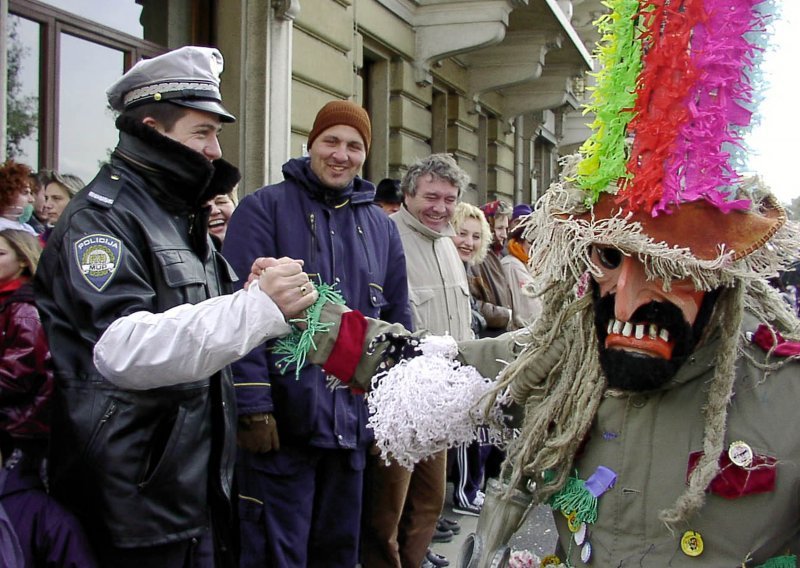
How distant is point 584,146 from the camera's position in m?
1.83

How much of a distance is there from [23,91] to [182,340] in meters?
3.73

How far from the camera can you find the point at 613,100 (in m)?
1.76

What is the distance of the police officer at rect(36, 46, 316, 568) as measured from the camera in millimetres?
1879

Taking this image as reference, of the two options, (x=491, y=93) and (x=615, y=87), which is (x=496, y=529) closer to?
(x=615, y=87)

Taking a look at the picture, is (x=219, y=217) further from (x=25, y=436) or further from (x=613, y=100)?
(x=613, y=100)

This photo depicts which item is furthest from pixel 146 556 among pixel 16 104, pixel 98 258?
pixel 16 104

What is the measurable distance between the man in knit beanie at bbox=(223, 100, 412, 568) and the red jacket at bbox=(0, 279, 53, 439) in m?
0.67

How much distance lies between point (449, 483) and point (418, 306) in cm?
221

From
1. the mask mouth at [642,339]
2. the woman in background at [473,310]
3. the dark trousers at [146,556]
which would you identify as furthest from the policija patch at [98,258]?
the woman in background at [473,310]

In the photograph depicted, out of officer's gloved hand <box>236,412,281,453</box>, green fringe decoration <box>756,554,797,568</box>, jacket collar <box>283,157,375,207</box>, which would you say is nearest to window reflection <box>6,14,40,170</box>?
jacket collar <box>283,157,375,207</box>

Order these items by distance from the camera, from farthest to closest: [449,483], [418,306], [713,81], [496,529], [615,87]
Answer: [449,483], [418,306], [496,529], [615,87], [713,81]

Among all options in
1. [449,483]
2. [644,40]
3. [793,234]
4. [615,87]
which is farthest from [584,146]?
[449,483]

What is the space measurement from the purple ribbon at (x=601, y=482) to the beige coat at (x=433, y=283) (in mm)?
2219

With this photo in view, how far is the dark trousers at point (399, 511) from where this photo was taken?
347 cm
